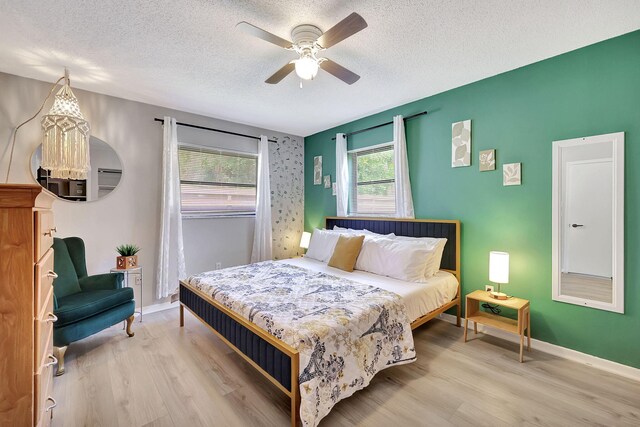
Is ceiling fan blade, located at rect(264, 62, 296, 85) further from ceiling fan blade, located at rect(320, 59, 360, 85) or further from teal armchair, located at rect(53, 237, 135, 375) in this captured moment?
teal armchair, located at rect(53, 237, 135, 375)

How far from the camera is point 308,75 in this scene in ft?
6.65

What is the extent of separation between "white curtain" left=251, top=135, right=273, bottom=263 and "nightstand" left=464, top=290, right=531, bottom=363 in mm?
2840

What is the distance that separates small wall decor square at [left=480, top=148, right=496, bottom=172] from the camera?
2.84 metres

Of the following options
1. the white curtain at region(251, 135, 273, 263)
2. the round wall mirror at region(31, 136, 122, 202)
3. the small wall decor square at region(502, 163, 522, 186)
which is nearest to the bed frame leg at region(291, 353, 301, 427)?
the small wall decor square at region(502, 163, 522, 186)

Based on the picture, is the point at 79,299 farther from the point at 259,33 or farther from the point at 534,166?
the point at 534,166

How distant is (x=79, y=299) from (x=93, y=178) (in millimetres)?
1378

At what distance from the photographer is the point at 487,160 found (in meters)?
2.88

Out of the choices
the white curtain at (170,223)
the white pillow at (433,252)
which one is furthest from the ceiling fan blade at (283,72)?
the white pillow at (433,252)

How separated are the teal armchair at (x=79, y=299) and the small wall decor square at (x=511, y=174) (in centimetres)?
392

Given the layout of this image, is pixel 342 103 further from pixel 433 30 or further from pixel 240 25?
pixel 240 25

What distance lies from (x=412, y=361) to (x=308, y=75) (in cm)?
234

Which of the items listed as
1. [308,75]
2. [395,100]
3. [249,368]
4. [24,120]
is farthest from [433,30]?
[24,120]

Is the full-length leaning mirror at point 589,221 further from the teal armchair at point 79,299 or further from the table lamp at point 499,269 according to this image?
the teal armchair at point 79,299

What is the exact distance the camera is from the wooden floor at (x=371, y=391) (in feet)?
5.66
